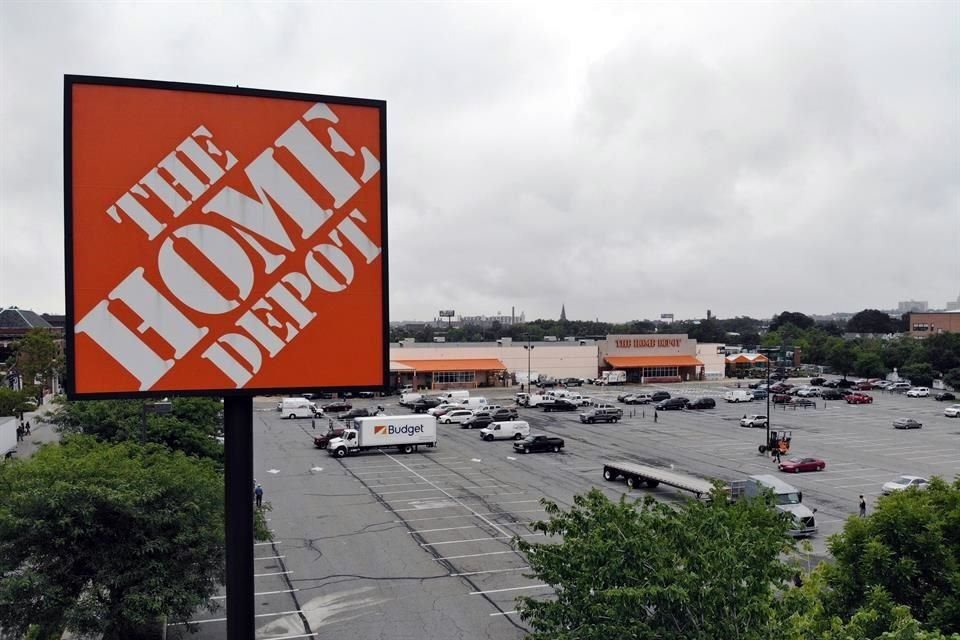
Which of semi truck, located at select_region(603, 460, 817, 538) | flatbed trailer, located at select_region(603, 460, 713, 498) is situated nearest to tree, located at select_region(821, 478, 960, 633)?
semi truck, located at select_region(603, 460, 817, 538)

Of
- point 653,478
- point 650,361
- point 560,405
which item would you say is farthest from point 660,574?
point 650,361

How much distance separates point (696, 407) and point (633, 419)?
10040 mm

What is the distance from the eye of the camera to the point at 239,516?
12133mm

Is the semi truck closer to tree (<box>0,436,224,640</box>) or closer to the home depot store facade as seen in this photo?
tree (<box>0,436,224,640</box>)

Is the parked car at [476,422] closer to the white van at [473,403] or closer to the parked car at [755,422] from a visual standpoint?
the white van at [473,403]

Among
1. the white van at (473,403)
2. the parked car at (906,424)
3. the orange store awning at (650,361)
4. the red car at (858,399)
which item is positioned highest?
the orange store awning at (650,361)

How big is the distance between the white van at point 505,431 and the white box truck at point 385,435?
5689 mm

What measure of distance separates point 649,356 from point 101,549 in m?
84.4

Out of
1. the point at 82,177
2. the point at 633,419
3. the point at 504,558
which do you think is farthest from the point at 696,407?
the point at 82,177

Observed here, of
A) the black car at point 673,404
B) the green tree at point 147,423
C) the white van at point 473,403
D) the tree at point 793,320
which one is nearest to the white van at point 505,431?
the white van at point 473,403

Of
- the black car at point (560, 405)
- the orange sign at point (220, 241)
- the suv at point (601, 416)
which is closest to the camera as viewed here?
the orange sign at point (220, 241)

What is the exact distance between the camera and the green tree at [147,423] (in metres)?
30.3

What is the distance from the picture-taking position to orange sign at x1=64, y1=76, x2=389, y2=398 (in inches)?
430

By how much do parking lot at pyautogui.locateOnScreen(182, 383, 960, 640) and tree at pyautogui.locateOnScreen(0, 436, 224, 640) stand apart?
260cm
